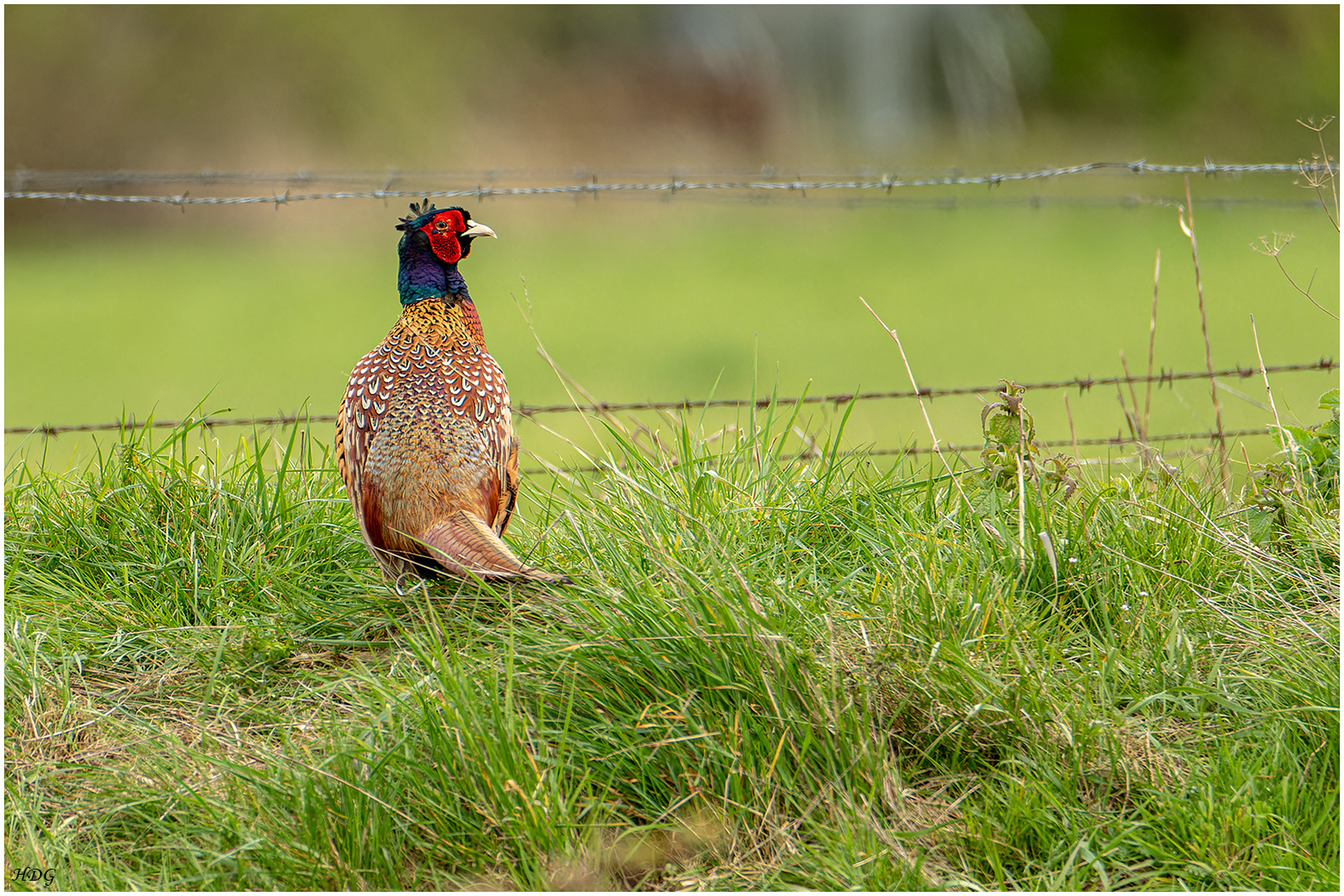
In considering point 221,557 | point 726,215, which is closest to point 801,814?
point 221,557

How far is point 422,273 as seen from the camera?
10.7ft

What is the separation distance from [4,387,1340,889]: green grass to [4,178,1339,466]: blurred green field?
568 cm

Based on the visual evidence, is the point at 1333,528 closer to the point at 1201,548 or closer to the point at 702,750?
the point at 1201,548

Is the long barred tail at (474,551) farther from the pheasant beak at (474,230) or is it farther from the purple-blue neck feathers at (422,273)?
the pheasant beak at (474,230)

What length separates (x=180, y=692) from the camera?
118 inches

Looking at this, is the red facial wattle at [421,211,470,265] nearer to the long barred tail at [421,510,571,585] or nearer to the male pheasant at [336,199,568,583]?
the male pheasant at [336,199,568,583]

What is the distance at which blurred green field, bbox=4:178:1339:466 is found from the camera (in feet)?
51.0

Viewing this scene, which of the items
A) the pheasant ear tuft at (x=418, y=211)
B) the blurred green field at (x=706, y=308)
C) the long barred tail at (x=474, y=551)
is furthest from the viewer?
the blurred green field at (x=706, y=308)

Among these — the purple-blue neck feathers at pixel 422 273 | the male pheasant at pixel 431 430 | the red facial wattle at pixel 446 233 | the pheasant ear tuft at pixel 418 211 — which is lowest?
the male pheasant at pixel 431 430

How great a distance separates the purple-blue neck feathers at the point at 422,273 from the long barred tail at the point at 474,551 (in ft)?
2.32

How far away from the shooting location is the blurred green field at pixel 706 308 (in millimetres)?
15531

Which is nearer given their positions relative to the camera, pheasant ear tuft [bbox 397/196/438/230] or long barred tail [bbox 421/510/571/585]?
long barred tail [bbox 421/510/571/585]

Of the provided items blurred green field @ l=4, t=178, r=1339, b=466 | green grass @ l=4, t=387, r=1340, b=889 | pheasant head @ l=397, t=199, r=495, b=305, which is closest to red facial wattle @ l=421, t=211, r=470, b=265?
pheasant head @ l=397, t=199, r=495, b=305

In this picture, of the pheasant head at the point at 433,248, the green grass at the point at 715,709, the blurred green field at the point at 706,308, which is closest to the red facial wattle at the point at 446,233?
the pheasant head at the point at 433,248
